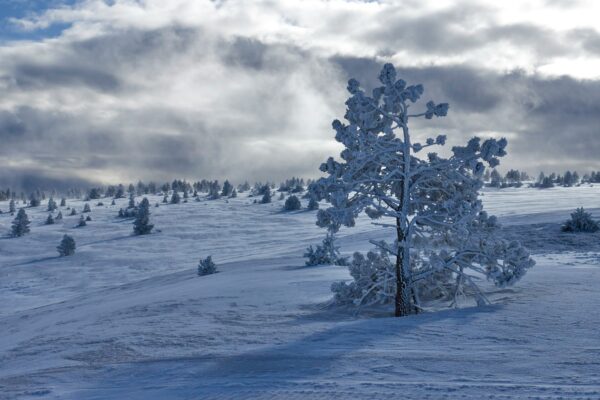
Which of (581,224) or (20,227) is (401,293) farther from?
(20,227)

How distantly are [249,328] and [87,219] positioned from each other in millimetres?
41022

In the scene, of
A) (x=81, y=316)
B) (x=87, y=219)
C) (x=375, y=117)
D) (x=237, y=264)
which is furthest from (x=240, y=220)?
(x=375, y=117)

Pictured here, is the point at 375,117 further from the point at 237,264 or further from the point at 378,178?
the point at 237,264

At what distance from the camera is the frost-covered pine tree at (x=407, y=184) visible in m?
10.6

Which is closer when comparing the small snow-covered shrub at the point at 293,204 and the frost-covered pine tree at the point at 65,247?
the frost-covered pine tree at the point at 65,247

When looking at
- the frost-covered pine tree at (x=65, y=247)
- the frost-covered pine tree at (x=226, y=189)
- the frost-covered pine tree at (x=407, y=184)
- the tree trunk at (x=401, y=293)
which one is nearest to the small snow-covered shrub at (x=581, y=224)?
the frost-covered pine tree at (x=407, y=184)

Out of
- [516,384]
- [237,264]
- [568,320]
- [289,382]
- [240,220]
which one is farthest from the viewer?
[240,220]

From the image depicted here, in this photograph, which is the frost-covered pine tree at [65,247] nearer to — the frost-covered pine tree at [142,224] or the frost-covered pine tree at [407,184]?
the frost-covered pine tree at [142,224]

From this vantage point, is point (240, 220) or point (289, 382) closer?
point (289, 382)

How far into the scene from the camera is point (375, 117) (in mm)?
11109

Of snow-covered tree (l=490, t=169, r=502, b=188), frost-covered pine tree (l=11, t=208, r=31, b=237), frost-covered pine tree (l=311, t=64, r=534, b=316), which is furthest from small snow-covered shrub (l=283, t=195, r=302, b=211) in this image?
frost-covered pine tree (l=311, t=64, r=534, b=316)

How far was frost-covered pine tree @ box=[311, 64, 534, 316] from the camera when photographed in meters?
10.6

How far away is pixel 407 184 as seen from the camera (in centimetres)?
1088

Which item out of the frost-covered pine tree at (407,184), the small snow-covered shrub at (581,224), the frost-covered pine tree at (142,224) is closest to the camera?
the frost-covered pine tree at (407,184)
